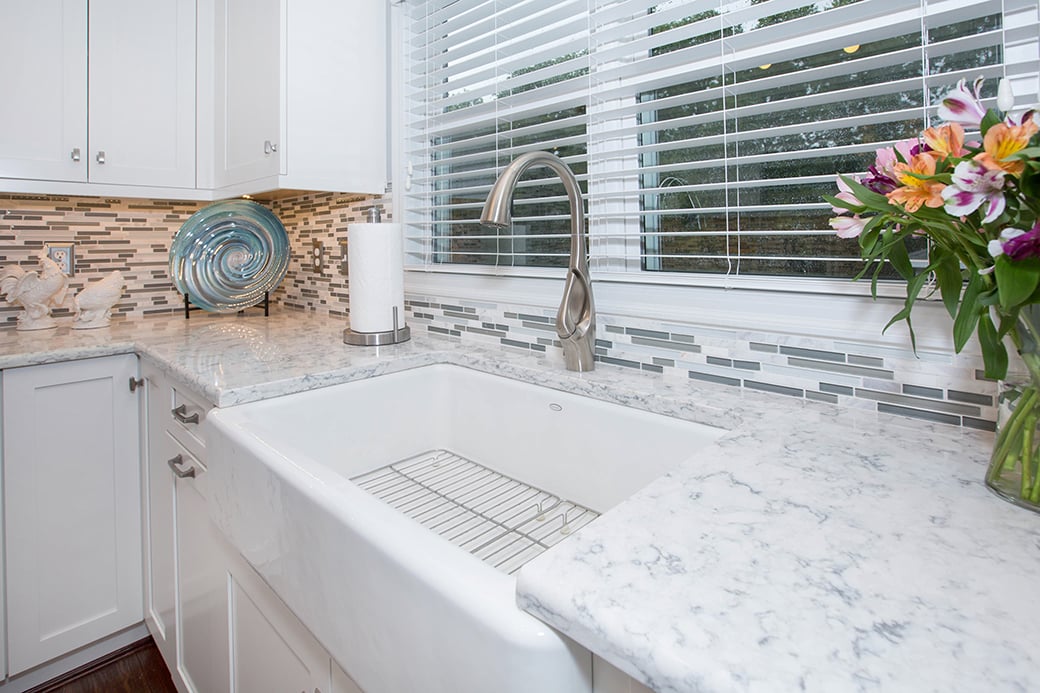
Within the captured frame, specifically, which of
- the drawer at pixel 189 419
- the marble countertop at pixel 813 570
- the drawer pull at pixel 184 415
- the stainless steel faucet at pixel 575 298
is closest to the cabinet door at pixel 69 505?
the drawer at pixel 189 419

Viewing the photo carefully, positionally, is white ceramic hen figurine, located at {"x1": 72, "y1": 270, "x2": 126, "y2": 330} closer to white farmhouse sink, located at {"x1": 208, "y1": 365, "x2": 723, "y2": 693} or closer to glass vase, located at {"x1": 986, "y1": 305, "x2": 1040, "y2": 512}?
white farmhouse sink, located at {"x1": 208, "y1": 365, "x2": 723, "y2": 693}

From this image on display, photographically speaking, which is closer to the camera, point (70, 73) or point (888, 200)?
point (888, 200)

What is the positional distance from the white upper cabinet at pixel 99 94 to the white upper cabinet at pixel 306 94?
0.22 meters

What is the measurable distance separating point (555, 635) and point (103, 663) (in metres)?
1.98

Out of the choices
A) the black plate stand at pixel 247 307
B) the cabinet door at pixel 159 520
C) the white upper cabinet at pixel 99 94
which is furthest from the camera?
the black plate stand at pixel 247 307

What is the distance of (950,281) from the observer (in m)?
0.71

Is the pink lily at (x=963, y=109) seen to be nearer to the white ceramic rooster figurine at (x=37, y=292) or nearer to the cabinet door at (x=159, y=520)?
the cabinet door at (x=159, y=520)

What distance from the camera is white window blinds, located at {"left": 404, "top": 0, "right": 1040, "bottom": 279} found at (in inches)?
36.2

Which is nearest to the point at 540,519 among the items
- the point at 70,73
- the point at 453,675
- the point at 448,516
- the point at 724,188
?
the point at 448,516

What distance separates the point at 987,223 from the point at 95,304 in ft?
7.67

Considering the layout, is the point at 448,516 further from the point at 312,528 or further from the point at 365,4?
the point at 365,4

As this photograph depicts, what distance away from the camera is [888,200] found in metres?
0.67

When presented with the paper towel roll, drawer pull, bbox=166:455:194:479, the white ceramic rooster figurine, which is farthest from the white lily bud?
the white ceramic rooster figurine

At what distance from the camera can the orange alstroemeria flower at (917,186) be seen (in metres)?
0.60
